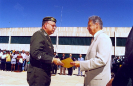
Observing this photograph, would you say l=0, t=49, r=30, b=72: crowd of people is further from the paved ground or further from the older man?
the older man

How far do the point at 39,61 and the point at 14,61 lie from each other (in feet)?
37.2

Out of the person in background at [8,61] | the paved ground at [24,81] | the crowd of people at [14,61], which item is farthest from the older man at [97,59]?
the person in background at [8,61]

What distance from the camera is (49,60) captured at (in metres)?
2.23

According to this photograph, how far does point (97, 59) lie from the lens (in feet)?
6.26

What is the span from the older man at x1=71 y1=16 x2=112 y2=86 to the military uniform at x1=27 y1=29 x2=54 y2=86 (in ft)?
1.57

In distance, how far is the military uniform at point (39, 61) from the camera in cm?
216

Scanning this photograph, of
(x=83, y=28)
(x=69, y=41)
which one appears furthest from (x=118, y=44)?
(x=69, y=41)

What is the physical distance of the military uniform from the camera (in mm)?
2162

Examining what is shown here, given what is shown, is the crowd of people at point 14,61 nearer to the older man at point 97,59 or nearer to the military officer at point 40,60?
the military officer at point 40,60

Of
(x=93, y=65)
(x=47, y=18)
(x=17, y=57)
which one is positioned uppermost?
(x=47, y=18)

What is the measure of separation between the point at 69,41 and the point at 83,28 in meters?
3.19

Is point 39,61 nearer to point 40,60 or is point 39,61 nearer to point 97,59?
point 40,60

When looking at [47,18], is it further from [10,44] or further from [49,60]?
[10,44]

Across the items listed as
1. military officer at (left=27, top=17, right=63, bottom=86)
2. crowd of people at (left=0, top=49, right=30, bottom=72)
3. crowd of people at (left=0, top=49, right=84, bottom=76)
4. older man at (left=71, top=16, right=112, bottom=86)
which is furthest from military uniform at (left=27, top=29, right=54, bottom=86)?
crowd of people at (left=0, top=49, right=30, bottom=72)
